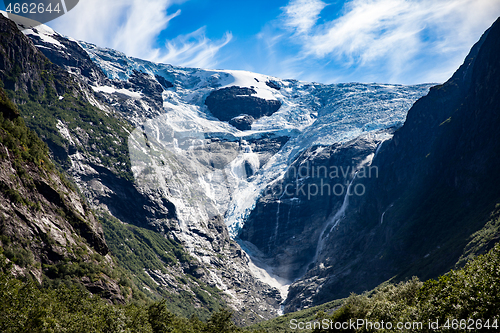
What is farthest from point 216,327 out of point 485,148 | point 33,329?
point 485,148

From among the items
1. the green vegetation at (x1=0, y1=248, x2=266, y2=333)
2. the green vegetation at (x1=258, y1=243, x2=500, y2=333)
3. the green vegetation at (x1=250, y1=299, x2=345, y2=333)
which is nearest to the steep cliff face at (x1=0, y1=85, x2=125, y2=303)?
the green vegetation at (x1=0, y1=248, x2=266, y2=333)

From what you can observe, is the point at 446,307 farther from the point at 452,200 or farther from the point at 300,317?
the point at 452,200

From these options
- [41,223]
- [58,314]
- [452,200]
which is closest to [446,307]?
[58,314]

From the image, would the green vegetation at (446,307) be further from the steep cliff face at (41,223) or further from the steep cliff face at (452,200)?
the steep cliff face at (452,200)

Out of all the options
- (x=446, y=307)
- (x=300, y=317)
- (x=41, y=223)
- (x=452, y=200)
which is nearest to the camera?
(x=446, y=307)

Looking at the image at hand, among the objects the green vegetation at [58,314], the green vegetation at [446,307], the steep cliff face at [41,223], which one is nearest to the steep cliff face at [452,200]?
the green vegetation at [446,307]

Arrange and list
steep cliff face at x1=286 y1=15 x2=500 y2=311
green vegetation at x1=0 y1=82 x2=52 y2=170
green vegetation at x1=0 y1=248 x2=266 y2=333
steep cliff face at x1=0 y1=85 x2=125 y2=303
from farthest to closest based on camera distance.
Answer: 1. steep cliff face at x1=286 y1=15 x2=500 y2=311
2. green vegetation at x1=0 y1=82 x2=52 y2=170
3. steep cliff face at x1=0 y1=85 x2=125 y2=303
4. green vegetation at x1=0 y1=248 x2=266 y2=333

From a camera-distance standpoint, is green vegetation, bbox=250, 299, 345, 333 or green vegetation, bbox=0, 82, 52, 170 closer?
green vegetation, bbox=0, 82, 52, 170

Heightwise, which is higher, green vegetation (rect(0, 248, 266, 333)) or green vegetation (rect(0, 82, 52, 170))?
green vegetation (rect(0, 82, 52, 170))

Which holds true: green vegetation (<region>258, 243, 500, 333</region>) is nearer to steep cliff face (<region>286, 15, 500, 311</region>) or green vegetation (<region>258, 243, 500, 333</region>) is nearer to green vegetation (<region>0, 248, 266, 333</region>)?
green vegetation (<region>0, 248, 266, 333</region>)
